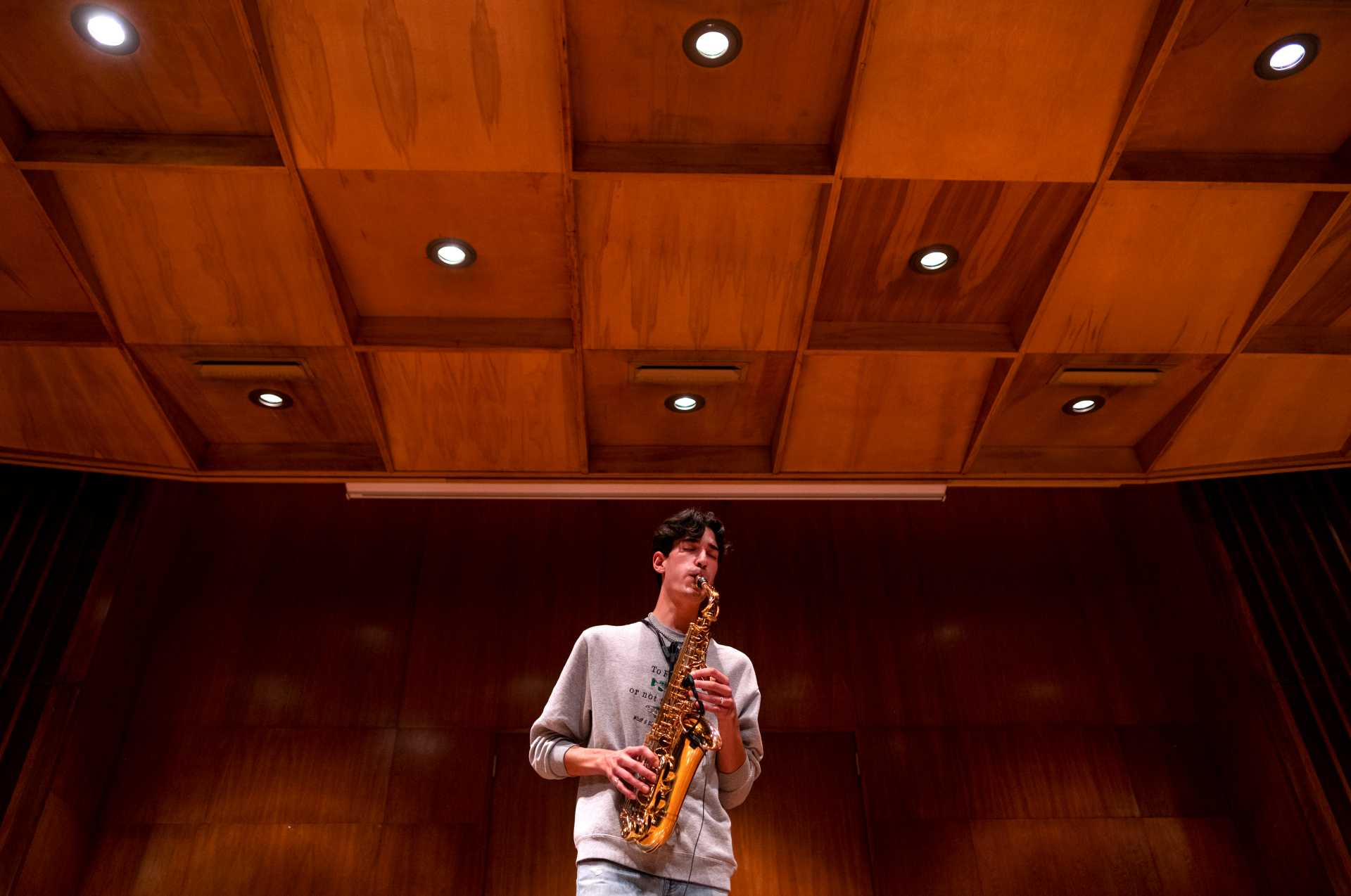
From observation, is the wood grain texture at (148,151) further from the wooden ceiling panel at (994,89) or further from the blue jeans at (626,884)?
the blue jeans at (626,884)

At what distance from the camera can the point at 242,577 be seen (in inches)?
156

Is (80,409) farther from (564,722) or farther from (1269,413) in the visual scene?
(1269,413)

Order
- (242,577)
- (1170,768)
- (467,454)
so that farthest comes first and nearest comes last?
(242,577)
(1170,768)
(467,454)

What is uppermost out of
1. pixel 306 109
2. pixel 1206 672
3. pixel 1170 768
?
pixel 306 109

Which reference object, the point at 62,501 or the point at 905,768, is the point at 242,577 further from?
the point at 905,768

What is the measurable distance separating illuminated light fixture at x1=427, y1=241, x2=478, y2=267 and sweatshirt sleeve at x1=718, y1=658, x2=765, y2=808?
154 cm

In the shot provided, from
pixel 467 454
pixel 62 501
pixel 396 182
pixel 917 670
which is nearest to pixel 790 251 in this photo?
pixel 396 182

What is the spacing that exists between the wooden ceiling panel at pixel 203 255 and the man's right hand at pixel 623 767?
1.73 m

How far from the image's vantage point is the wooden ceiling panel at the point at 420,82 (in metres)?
2.32

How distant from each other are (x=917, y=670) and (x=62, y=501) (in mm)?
3618

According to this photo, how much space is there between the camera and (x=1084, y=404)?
11.3 ft

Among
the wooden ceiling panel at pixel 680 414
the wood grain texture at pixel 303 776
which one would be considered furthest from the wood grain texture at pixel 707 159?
the wood grain texture at pixel 303 776

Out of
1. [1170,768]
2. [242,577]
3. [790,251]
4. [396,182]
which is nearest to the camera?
[396,182]

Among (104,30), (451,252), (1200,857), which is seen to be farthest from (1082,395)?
(104,30)
